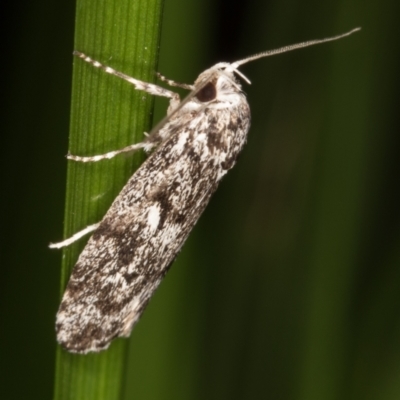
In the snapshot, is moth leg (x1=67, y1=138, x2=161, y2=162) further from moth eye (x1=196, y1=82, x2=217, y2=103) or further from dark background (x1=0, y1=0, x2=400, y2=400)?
dark background (x1=0, y1=0, x2=400, y2=400)

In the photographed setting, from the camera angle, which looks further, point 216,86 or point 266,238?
point 266,238

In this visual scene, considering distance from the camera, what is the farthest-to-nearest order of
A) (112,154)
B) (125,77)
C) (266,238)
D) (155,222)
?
(266,238)
(155,222)
(112,154)
(125,77)

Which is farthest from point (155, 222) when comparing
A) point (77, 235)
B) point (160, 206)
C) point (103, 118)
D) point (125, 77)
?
point (125, 77)

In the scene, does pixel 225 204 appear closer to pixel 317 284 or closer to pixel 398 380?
pixel 317 284

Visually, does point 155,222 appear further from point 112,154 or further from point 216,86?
point 216,86

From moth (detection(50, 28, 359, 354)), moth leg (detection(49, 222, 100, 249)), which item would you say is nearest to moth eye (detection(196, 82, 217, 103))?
moth (detection(50, 28, 359, 354))

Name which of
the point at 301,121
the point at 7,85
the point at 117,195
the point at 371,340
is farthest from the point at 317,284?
the point at 7,85

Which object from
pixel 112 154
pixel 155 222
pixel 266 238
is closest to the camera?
pixel 112 154

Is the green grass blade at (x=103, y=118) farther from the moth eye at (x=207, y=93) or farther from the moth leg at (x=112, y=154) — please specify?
the moth eye at (x=207, y=93)
